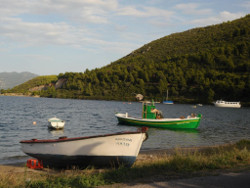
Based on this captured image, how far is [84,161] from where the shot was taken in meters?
12.5

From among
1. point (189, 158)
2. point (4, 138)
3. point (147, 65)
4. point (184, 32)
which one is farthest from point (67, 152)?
point (184, 32)

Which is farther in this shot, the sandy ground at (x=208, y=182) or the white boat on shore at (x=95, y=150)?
the white boat on shore at (x=95, y=150)

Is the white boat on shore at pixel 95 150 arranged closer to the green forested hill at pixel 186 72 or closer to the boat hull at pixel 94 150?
the boat hull at pixel 94 150

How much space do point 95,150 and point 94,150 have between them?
4cm

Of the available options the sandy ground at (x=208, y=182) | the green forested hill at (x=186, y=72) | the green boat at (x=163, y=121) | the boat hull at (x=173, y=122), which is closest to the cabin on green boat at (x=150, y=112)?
the green boat at (x=163, y=121)

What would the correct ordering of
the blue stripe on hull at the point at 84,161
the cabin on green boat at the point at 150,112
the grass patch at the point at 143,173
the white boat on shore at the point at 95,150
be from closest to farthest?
1. the grass patch at the point at 143,173
2. the white boat on shore at the point at 95,150
3. the blue stripe on hull at the point at 84,161
4. the cabin on green boat at the point at 150,112

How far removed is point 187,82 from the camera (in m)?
113

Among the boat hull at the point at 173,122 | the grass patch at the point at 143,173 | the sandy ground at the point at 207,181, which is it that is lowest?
the boat hull at the point at 173,122

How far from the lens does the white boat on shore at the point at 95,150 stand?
11758 millimetres

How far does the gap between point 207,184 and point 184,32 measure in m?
165

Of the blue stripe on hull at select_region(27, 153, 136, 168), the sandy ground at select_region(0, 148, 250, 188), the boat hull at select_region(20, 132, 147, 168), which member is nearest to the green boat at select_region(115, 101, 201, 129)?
the blue stripe on hull at select_region(27, 153, 136, 168)

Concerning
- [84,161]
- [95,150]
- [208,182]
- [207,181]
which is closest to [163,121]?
[84,161]

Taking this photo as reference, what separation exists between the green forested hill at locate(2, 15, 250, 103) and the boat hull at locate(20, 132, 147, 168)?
8888cm

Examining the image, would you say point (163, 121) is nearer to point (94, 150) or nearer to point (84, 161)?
point (84, 161)
